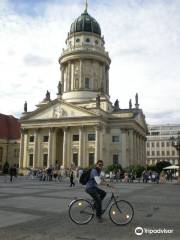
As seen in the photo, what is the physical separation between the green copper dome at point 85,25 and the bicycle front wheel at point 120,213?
7802 cm

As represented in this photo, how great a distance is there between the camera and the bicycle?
10.6 metres

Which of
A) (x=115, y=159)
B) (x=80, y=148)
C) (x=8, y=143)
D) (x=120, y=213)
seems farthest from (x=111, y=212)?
(x=8, y=143)

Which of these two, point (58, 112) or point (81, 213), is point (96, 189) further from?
point (58, 112)

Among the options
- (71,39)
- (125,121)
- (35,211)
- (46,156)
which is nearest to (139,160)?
(125,121)

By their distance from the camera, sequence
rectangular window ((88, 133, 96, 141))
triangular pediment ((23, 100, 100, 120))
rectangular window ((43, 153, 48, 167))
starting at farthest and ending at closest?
rectangular window ((43, 153, 48, 167)) → triangular pediment ((23, 100, 100, 120)) → rectangular window ((88, 133, 96, 141))

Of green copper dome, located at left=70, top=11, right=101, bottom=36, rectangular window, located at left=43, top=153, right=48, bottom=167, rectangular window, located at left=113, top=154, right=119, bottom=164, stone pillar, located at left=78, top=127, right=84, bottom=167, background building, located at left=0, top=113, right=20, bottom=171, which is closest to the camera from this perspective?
stone pillar, located at left=78, top=127, right=84, bottom=167

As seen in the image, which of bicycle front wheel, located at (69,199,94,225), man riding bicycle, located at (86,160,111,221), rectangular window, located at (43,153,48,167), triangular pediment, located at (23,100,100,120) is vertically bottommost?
bicycle front wheel, located at (69,199,94,225)

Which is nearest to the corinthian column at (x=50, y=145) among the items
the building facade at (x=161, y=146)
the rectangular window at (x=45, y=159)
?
the rectangular window at (x=45, y=159)

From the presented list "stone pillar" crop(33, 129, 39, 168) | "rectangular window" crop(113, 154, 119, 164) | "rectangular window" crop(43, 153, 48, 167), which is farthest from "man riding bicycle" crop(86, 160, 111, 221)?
"stone pillar" crop(33, 129, 39, 168)

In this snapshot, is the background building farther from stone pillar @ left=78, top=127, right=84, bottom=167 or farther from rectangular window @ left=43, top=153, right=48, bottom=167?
stone pillar @ left=78, top=127, right=84, bottom=167

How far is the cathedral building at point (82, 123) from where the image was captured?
69.1 m

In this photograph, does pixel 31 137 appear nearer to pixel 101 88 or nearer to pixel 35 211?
pixel 101 88

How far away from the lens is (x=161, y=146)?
14175 centimetres

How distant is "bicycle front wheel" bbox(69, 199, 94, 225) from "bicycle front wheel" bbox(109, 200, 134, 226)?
2.12 ft
